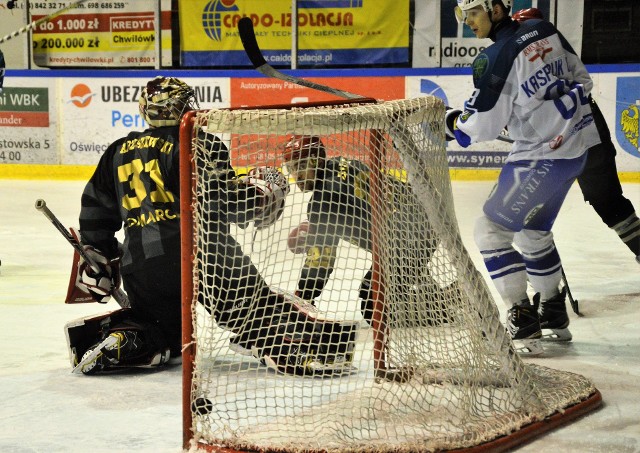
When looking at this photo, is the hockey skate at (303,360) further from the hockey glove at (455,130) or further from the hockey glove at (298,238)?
the hockey glove at (455,130)

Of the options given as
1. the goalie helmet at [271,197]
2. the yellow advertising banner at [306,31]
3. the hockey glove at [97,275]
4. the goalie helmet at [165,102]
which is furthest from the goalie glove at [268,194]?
the yellow advertising banner at [306,31]

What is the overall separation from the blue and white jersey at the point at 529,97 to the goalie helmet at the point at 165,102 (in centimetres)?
87

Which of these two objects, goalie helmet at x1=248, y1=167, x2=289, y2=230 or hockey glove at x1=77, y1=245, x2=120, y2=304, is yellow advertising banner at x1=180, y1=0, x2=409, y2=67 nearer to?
hockey glove at x1=77, y1=245, x2=120, y2=304

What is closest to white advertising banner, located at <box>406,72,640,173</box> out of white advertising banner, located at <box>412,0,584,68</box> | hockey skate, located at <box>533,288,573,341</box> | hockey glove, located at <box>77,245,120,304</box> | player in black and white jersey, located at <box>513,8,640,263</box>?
white advertising banner, located at <box>412,0,584,68</box>

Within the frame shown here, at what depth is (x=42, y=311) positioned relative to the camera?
4.03 m

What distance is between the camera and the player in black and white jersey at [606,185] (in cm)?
383

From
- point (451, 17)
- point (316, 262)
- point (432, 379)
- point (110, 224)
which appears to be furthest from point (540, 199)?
point (451, 17)

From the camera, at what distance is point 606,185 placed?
3908 mm

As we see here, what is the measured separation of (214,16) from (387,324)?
7.23m

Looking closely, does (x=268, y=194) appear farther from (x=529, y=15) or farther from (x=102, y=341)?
(x=529, y=15)

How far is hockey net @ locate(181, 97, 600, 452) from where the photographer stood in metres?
2.38

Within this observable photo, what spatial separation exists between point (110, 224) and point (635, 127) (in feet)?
18.3

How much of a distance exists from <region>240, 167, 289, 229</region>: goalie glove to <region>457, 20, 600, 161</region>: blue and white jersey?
81 centimetres

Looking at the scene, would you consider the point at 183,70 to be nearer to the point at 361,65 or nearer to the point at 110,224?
the point at 361,65
